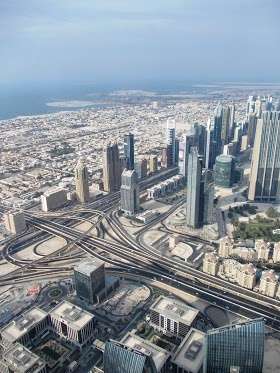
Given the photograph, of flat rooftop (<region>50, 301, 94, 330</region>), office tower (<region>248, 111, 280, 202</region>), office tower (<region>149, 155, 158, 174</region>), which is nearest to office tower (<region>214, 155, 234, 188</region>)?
office tower (<region>248, 111, 280, 202</region>)

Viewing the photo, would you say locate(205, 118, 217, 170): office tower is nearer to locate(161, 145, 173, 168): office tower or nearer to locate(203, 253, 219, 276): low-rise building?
locate(161, 145, 173, 168): office tower

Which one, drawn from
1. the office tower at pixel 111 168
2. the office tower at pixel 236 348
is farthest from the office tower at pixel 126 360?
the office tower at pixel 111 168

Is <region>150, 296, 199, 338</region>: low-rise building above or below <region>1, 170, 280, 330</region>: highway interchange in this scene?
above

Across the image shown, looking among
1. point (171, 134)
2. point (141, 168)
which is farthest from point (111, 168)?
point (171, 134)

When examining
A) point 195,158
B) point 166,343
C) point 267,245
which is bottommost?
point 166,343

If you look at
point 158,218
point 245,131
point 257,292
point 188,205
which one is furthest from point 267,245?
point 245,131

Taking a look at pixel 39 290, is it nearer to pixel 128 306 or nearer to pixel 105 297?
pixel 105 297
